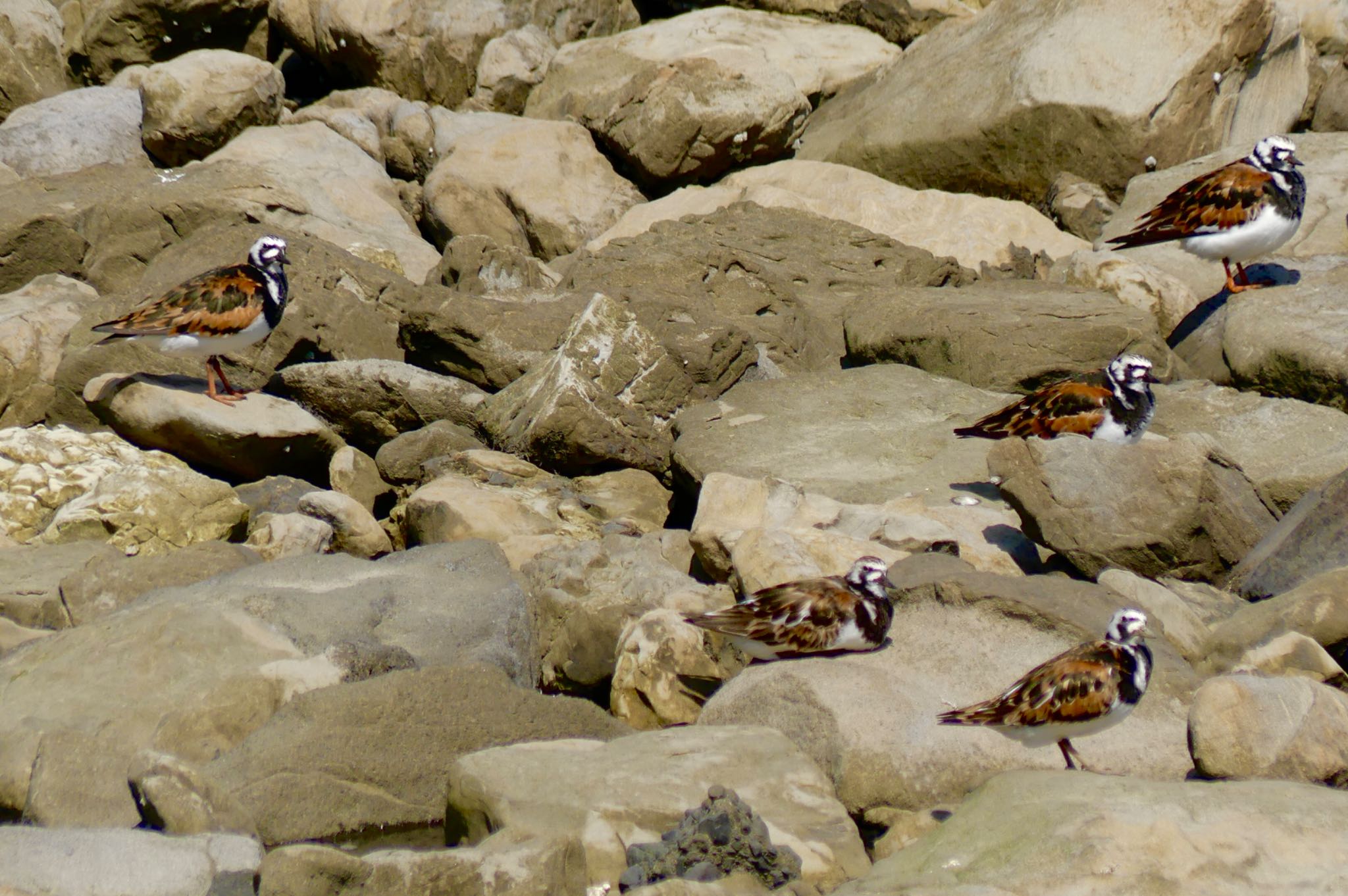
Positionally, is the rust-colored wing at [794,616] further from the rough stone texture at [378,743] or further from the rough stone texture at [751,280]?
the rough stone texture at [751,280]

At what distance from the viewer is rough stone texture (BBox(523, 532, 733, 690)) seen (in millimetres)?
9266

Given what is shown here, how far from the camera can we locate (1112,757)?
24.8 ft

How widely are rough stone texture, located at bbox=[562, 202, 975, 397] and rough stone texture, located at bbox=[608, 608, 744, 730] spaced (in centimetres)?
481

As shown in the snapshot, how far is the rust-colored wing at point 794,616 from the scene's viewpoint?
8.06 metres

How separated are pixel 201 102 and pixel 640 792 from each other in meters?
14.4

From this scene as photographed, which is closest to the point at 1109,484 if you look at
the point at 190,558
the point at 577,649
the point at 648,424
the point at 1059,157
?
the point at 577,649

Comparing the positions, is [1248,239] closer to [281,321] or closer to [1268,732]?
[1268,732]

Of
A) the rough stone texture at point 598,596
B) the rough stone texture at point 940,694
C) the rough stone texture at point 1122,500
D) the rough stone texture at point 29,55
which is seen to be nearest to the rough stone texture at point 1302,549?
the rough stone texture at point 1122,500

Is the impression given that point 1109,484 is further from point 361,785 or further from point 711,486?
point 361,785

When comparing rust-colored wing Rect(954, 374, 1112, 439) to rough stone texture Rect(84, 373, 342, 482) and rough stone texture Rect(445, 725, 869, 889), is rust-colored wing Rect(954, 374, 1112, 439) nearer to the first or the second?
rough stone texture Rect(445, 725, 869, 889)

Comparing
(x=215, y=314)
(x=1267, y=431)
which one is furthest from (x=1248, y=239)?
(x=215, y=314)

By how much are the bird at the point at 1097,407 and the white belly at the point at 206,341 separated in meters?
5.88

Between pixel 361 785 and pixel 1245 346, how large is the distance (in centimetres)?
841

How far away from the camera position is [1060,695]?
702 cm
